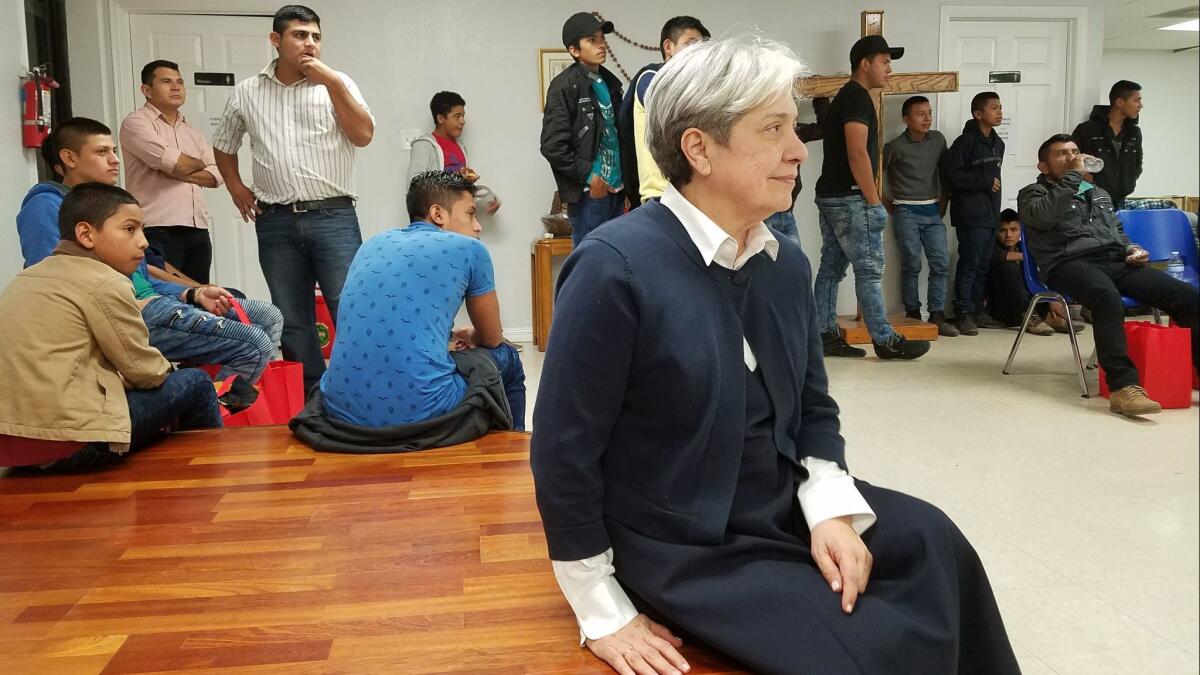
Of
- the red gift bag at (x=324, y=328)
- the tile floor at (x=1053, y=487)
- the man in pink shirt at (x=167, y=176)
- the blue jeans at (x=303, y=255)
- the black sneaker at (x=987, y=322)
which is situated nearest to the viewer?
the tile floor at (x=1053, y=487)

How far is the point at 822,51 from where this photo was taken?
5852 millimetres

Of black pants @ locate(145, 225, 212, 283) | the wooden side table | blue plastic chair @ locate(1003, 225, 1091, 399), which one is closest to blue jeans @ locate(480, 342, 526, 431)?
black pants @ locate(145, 225, 212, 283)

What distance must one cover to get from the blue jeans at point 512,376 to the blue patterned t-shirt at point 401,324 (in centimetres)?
23

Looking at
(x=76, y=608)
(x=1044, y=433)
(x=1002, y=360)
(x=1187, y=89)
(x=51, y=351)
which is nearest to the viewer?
(x=1187, y=89)

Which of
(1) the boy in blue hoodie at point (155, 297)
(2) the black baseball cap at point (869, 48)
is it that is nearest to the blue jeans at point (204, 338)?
(1) the boy in blue hoodie at point (155, 297)

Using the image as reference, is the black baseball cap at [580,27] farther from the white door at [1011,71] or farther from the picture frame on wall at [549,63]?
the white door at [1011,71]

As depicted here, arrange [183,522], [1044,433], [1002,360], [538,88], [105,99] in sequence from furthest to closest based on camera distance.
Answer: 1. [538,88]
2. [105,99]
3. [1002,360]
4. [1044,433]
5. [183,522]

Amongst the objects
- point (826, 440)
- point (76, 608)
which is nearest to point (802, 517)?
point (826, 440)

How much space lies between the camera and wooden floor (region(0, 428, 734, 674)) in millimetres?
1315

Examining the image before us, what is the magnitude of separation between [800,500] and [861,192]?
3.59m

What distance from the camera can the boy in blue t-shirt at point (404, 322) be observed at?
219cm

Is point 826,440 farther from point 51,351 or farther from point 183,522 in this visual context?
point 51,351

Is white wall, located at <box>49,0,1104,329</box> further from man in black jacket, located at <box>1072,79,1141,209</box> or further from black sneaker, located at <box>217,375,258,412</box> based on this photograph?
black sneaker, located at <box>217,375,258,412</box>

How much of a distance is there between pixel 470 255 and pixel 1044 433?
6.30 feet
